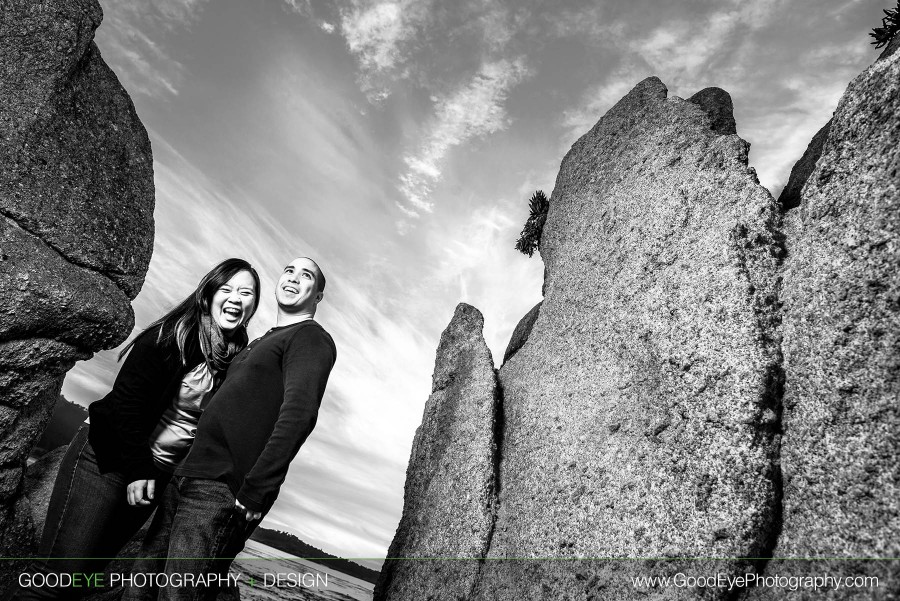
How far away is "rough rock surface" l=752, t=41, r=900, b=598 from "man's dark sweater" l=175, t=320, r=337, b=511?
2.55 metres

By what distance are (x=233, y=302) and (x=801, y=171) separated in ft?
16.0

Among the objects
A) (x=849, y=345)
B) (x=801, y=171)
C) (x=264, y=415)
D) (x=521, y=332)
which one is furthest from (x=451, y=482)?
(x=801, y=171)

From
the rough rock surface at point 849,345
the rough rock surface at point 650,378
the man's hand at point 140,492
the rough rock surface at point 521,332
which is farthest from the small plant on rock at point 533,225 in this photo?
→ the man's hand at point 140,492

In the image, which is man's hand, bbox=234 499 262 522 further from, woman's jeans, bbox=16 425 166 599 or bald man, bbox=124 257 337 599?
woman's jeans, bbox=16 425 166 599

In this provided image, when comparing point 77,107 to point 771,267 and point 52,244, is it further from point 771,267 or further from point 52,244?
point 771,267

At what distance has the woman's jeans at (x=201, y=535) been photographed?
8.57ft

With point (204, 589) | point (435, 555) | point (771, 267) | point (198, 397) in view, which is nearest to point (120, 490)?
point (198, 397)

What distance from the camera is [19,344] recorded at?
4191mm

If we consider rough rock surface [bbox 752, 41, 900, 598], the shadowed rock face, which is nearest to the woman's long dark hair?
the shadowed rock face

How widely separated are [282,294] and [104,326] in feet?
7.32

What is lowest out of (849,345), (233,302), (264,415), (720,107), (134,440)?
(134,440)

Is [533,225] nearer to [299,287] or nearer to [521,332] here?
[521,332]

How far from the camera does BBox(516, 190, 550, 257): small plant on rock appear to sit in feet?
26.0

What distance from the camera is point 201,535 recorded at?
8.71 ft
